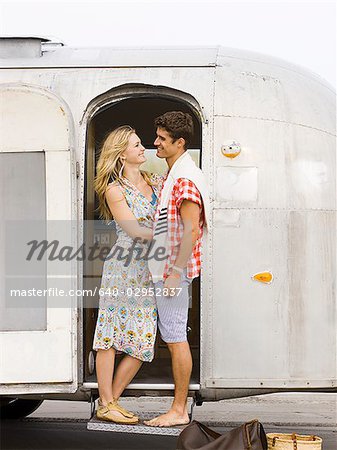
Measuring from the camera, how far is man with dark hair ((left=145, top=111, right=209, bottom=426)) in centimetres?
664

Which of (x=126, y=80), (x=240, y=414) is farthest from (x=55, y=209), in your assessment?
(x=240, y=414)

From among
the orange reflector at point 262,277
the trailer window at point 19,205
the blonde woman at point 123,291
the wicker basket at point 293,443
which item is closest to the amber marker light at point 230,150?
the blonde woman at point 123,291

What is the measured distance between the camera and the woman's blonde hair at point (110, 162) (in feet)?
22.5

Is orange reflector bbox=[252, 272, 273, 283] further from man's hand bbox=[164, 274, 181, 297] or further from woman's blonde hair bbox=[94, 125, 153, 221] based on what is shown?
woman's blonde hair bbox=[94, 125, 153, 221]

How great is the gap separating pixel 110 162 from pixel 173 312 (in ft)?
3.65

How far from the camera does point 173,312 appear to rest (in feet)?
22.2

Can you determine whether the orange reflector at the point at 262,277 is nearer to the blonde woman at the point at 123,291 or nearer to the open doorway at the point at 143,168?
the blonde woman at the point at 123,291

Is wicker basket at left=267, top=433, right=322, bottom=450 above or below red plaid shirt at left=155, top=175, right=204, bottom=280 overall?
below

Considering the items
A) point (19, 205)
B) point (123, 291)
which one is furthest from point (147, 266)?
point (19, 205)

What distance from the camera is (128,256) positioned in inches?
270

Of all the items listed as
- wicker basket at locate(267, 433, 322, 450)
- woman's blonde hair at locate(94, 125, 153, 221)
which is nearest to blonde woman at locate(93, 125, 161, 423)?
woman's blonde hair at locate(94, 125, 153, 221)

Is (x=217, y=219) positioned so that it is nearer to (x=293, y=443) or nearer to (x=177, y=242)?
(x=177, y=242)

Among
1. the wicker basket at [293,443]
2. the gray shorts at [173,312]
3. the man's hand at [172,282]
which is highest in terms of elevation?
the man's hand at [172,282]

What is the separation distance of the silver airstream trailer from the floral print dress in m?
0.18
